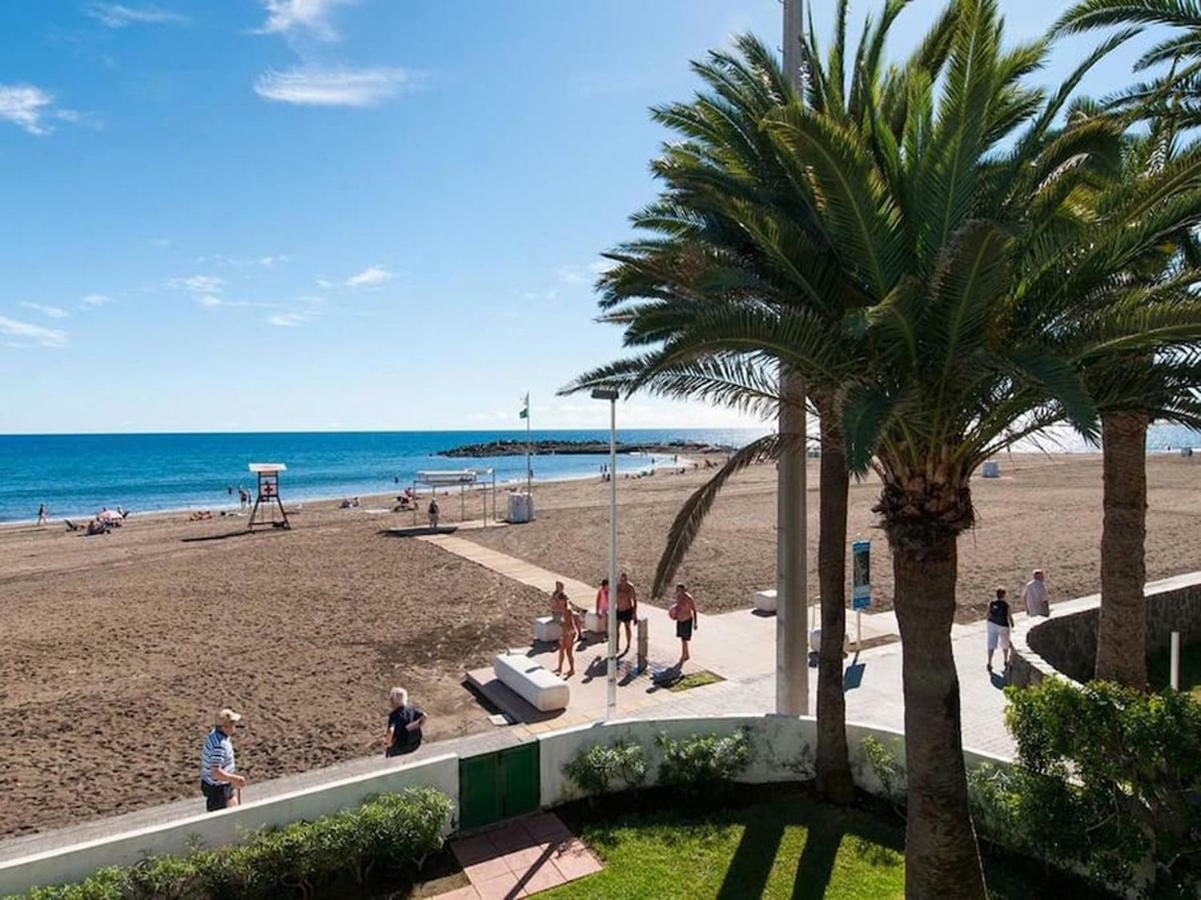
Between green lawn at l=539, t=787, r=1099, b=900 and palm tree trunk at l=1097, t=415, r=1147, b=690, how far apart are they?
4.02m

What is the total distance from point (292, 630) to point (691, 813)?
11.4 m

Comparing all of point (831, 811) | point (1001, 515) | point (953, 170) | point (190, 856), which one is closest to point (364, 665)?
point (190, 856)

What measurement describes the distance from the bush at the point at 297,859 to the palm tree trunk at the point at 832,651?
420cm

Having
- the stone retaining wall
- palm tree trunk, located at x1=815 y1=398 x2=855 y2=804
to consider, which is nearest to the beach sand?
palm tree trunk, located at x1=815 y1=398 x2=855 y2=804

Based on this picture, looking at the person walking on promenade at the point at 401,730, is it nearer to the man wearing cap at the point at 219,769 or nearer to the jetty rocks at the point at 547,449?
the man wearing cap at the point at 219,769

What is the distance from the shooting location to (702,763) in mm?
8297

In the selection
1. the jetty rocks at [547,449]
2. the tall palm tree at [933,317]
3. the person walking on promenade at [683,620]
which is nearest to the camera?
the tall palm tree at [933,317]

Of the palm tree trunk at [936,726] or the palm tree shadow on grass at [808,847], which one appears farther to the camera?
the palm tree shadow on grass at [808,847]

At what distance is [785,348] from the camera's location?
5.43 metres

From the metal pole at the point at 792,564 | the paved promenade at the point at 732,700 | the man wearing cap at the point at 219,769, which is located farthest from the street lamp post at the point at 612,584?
the man wearing cap at the point at 219,769

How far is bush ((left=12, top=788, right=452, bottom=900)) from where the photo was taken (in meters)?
6.25

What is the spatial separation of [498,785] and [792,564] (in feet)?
13.8

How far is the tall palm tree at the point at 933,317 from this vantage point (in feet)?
15.4

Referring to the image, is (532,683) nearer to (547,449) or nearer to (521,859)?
(521,859)
